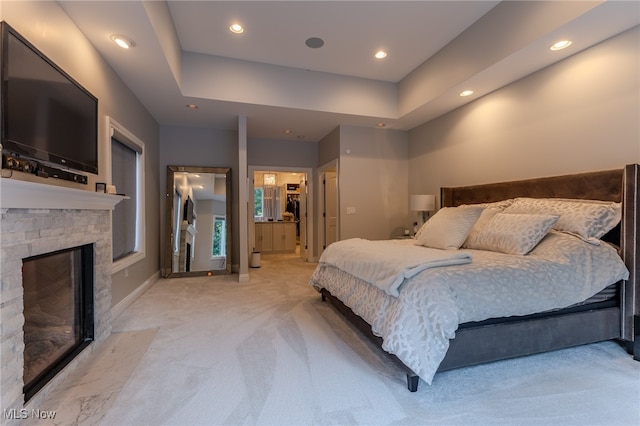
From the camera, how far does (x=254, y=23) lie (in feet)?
10.0

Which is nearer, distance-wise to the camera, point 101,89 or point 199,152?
point 101,89

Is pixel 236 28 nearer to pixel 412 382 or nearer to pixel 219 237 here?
pixel 219 237

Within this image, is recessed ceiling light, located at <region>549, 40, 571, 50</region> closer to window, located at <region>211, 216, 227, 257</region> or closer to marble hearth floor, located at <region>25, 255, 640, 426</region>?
marble hearth floor, located at <region>25, 255, 640, 426</region>

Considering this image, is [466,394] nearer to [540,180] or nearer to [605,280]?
[605,280]

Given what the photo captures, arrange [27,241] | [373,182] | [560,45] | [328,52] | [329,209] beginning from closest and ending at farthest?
[27,241], [560,45], [328,52], [373,182], [329,209]

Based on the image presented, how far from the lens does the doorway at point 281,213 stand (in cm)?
612

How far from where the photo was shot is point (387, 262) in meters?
2.04

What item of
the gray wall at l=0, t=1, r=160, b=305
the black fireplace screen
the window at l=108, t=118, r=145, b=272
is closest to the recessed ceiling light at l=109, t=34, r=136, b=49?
the gray wall at l=0, t=1, r=160, b=305

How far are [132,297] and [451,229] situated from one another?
3645mm

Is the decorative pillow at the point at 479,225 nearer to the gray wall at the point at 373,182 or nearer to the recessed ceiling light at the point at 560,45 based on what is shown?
the recessed ceiling light at the point at 560,45

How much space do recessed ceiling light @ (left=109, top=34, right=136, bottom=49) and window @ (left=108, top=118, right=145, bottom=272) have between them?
2.31ft

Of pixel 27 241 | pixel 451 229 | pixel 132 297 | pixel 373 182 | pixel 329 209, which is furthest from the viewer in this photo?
pixel 329 209

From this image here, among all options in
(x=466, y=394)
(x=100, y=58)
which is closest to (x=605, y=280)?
(x=466, y=394)

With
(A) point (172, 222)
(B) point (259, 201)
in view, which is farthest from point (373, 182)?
(B) point (259, 201)
